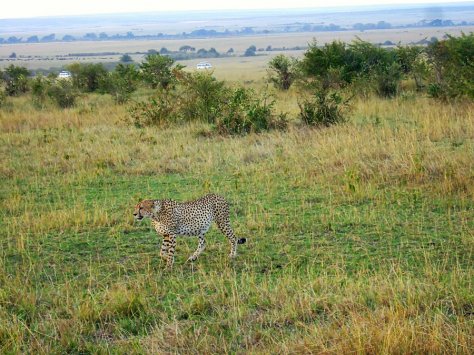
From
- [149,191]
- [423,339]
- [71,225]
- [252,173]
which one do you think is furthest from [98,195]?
[423,339]

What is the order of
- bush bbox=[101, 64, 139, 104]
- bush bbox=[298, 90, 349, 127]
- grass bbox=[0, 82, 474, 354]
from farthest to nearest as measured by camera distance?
bush bbox=[101, 64, 139, 104] < bush bbox=[298, 90, 349, 127] < grass bbox=[0, 82, 474, 354]

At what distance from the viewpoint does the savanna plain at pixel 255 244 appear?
456cm

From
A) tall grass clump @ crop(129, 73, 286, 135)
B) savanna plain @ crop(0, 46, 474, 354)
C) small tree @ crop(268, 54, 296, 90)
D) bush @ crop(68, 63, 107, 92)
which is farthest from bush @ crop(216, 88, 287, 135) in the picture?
bush @ crop(68, 63, 107, 92)

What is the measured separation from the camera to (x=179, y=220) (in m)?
6.36

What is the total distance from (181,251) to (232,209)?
148 centimetres

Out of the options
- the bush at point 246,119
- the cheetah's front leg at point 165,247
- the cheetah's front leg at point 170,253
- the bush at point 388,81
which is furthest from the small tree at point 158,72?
the cheetah's front leg at point 170,253

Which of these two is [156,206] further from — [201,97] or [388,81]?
[388,81]

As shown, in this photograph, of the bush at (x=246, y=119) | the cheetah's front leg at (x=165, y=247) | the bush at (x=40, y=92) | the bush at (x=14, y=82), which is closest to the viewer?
the cheetah's front leg at (x=165, y=247)

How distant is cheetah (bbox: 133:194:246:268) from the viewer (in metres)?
6.33

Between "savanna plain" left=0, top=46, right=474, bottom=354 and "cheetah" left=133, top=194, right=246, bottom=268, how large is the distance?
6.9 inches

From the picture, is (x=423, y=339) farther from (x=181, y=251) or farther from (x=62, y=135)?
(x=62, y=135)

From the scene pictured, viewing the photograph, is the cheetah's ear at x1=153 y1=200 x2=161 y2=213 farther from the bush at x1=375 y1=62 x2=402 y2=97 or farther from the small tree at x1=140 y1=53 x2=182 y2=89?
the small tree at x1=140 y1=53 x2=182 y2=89

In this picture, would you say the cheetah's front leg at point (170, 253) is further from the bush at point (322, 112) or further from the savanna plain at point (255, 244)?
the bush at point (322, 112)

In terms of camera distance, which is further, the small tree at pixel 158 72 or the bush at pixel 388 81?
the small tree at pixel 158 72
